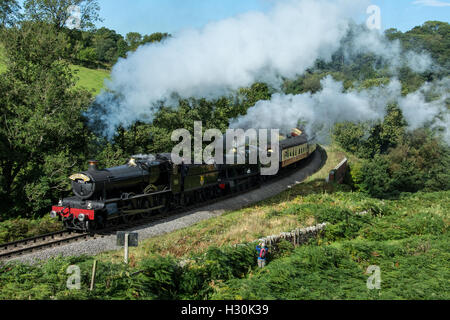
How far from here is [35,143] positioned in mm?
23953

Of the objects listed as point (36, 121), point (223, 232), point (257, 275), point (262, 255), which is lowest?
point (223, 232)

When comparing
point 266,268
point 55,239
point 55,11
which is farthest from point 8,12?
point 266,268

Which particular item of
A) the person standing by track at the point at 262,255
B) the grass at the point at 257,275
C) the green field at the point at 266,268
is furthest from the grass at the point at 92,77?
the person standing by track at the point at 262,255

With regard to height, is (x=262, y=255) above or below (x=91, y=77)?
below

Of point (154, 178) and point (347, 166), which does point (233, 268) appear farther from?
point (347, 166)

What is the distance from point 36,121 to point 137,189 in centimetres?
779

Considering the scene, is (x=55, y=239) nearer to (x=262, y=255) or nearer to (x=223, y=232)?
(x=223, y=232)

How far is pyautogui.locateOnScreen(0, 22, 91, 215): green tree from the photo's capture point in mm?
22984

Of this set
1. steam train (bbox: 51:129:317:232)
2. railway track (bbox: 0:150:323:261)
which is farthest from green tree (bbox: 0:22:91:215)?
railway track (bbox: 0:150:323:261)

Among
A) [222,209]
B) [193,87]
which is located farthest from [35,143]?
[222,209]

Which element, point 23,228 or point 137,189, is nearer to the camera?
point 23,228
